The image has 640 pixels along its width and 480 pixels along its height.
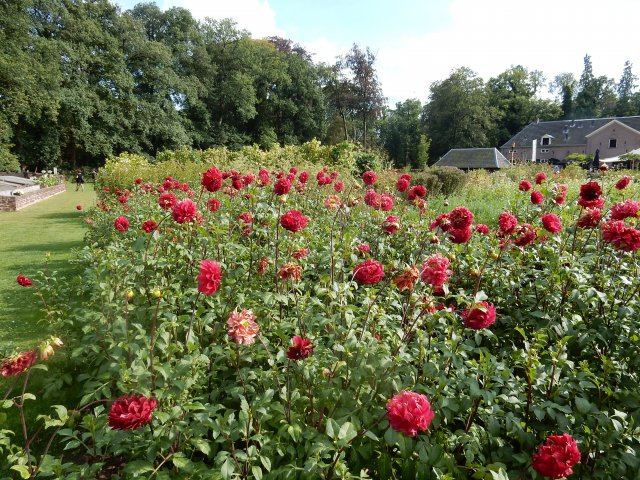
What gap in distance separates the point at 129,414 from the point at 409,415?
34.4 inches

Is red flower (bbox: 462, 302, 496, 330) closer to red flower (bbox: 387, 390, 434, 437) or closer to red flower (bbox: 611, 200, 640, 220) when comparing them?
red flower (bbox: 387, 390, 434, 437)

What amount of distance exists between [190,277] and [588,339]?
8.47ft

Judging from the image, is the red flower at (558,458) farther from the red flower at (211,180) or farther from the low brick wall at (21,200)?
the low brick wall at (21,200)

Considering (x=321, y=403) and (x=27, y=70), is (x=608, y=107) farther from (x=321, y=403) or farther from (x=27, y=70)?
(x=321, y=403)

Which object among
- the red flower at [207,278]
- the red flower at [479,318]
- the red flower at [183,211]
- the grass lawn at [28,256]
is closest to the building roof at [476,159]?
the grass lawn at [28,256]

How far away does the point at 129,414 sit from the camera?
1.27m

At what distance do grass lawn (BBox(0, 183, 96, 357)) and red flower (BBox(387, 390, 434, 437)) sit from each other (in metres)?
2.70

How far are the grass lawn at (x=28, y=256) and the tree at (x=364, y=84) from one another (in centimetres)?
3451

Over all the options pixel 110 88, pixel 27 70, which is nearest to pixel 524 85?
pixel 110 88

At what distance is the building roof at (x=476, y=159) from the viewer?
3706 cm

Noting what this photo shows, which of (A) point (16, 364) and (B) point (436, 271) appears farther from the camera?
(B) point (436, 271)

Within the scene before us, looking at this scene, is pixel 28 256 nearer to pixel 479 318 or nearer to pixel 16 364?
pixel 16 364

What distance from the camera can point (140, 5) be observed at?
36.6m

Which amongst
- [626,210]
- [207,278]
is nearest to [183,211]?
[207,278]
